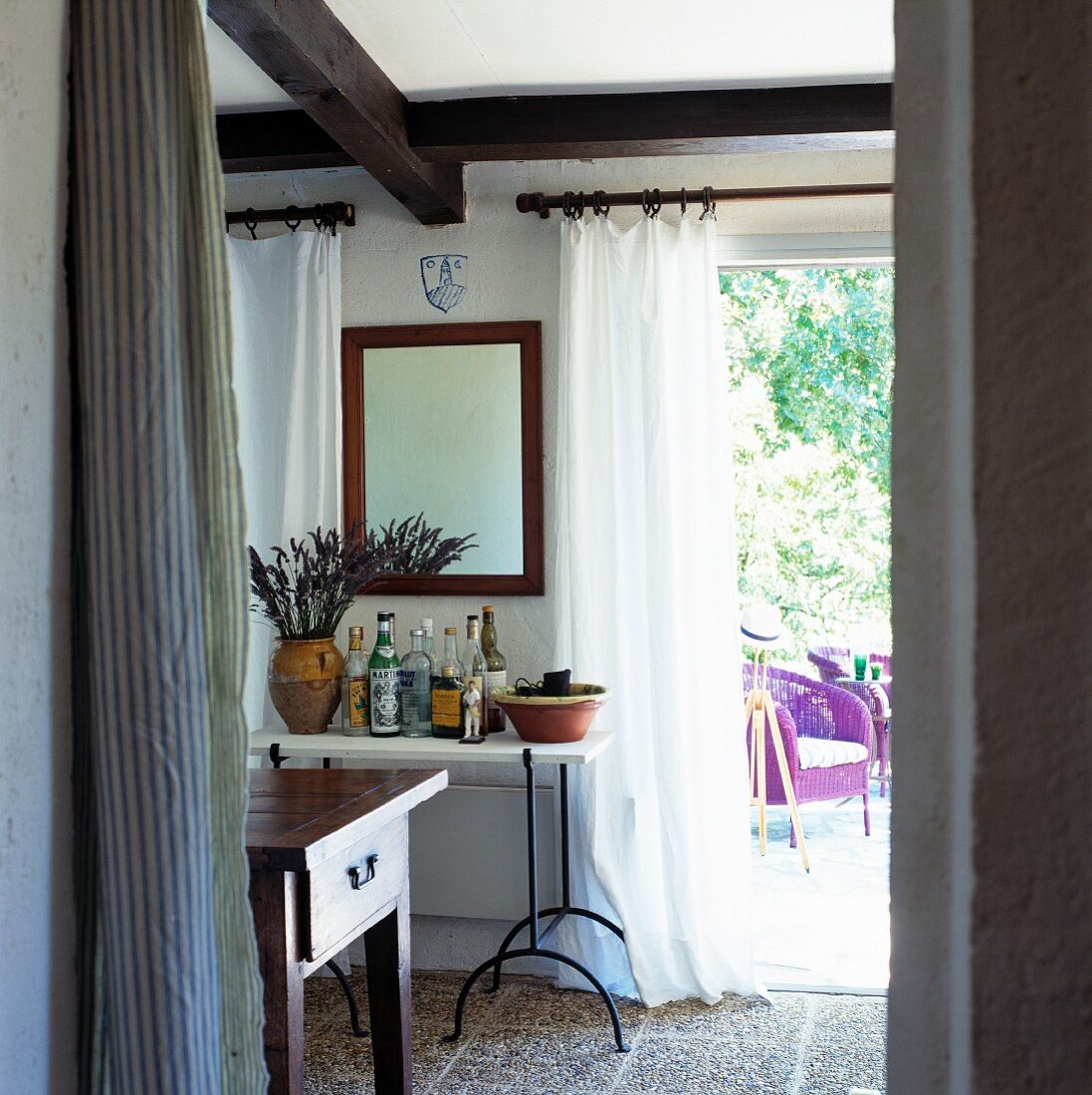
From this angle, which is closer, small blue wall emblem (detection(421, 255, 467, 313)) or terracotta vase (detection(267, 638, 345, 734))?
terracotta vase (detection(267, 638, 345, 734))

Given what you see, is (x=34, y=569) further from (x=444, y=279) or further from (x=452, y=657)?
(x=444, y=279)

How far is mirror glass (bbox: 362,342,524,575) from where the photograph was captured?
3.45m

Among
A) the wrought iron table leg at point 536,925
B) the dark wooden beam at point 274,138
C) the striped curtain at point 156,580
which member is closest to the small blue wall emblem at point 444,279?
the dark wooden beam at point 274,138

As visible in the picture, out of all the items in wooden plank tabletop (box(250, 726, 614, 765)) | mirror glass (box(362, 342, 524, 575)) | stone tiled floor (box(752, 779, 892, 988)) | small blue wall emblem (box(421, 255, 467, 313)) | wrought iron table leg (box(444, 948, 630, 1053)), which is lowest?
stone tiled floor (box(752, 779, 892, 988))

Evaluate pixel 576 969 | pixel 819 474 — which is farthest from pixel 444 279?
pixel 819 474

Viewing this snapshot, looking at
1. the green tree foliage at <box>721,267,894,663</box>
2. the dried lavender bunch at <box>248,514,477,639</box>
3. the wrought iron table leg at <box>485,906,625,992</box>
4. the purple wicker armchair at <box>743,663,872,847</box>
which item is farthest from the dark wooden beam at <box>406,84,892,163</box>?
the green tree foliage at <box>721,267,894,663</box>

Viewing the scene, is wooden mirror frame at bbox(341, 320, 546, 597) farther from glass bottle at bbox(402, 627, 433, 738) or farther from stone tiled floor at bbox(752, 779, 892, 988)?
stone tiled floor at bbox(752, 779, 892, 988)

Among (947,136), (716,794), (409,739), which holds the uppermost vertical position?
(947,136)

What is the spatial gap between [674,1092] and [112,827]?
1.90m

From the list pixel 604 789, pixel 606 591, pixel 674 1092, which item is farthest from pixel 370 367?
pixel 674 1092

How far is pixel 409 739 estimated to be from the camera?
2.96 metres

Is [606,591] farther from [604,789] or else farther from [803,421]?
[803,421]

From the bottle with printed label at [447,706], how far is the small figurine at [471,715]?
0.05ft

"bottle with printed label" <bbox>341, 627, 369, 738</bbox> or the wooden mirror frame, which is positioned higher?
the wooden mirror frame
